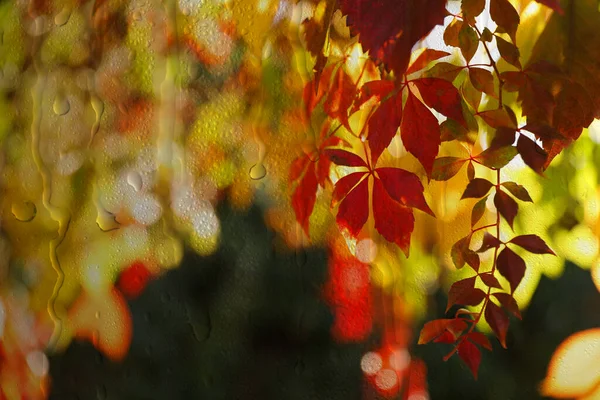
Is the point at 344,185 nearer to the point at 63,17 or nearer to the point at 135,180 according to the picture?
the point at 135,180

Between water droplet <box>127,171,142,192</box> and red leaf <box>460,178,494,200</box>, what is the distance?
30cm

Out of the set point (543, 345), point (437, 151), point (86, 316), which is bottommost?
point (86, 316)

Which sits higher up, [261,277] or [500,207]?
[500,207]

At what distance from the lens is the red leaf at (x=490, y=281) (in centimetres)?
52

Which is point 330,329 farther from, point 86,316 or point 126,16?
A: point 126,16

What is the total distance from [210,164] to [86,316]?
0.19 metres

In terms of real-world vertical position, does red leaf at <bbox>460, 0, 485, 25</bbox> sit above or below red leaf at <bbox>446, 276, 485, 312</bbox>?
above

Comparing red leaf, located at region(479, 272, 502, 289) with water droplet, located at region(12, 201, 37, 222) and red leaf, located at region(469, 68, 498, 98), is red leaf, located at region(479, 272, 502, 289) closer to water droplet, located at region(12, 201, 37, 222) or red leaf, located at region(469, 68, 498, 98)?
red leaf, located at region(469, 68, 498, 98)

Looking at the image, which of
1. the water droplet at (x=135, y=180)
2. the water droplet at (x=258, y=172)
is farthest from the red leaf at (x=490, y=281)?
the water droplet at (x=135, y=180)

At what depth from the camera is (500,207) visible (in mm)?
515

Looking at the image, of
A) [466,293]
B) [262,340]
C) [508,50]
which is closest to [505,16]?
[508,50]

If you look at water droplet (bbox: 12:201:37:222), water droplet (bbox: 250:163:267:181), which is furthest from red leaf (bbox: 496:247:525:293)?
water droplet (bbox: 12:201:37:222)

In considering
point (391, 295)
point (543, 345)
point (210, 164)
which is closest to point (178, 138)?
point (210, 164)

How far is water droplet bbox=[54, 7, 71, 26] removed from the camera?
0.59 metres
